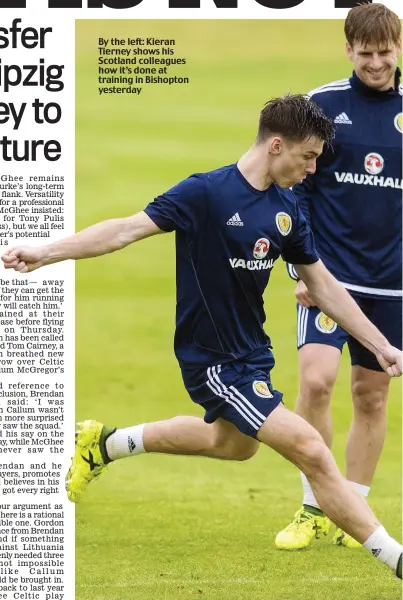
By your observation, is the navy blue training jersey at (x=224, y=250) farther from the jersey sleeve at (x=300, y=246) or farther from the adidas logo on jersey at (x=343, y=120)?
the adidas logo on jersey at (x=343, y=120)

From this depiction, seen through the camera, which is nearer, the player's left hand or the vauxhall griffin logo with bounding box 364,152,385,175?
the player's left hand

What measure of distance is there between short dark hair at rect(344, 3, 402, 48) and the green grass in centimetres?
102

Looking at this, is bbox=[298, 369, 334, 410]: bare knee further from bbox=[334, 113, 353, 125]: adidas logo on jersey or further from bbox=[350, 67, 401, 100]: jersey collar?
bbox=[350, 67, 401, 100]: jersey collar

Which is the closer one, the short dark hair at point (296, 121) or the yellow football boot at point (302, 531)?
the short dark hair at point (296, 121)

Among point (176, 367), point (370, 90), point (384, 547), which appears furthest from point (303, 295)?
point (176, 367)

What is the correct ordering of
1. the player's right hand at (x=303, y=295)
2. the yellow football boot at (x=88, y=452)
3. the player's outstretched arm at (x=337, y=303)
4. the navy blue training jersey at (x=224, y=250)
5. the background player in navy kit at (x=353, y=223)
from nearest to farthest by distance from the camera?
the navy blue training jersey at (x=224, y=250), the player's outstretched arm at (x=337, y=303), the yellow football boot at (x=88, y=452), the player's right hand at (x=303, y=295), the background player in navy kit at (x=353, y=223)

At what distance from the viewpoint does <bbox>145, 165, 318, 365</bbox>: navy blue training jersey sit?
521cm

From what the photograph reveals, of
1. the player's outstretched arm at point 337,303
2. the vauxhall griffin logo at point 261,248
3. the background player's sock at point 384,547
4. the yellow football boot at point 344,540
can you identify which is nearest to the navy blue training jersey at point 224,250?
the vauxhall griffin logo at point 261,248

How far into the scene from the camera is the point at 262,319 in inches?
216

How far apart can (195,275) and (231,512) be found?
2309 mm

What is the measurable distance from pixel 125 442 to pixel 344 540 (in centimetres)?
133

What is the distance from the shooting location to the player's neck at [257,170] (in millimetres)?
5289

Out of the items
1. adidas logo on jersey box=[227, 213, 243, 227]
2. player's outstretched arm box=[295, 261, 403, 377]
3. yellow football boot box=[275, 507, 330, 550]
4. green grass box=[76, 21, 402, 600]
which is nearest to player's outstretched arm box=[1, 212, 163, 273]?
adidas logo on jersey box=[227, 213, 243, 227]

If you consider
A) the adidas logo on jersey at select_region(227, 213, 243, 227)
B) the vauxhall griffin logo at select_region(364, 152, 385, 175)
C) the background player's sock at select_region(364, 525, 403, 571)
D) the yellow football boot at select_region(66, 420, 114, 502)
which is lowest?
the background player's sock at select_region(364, 525, 403, 571)
